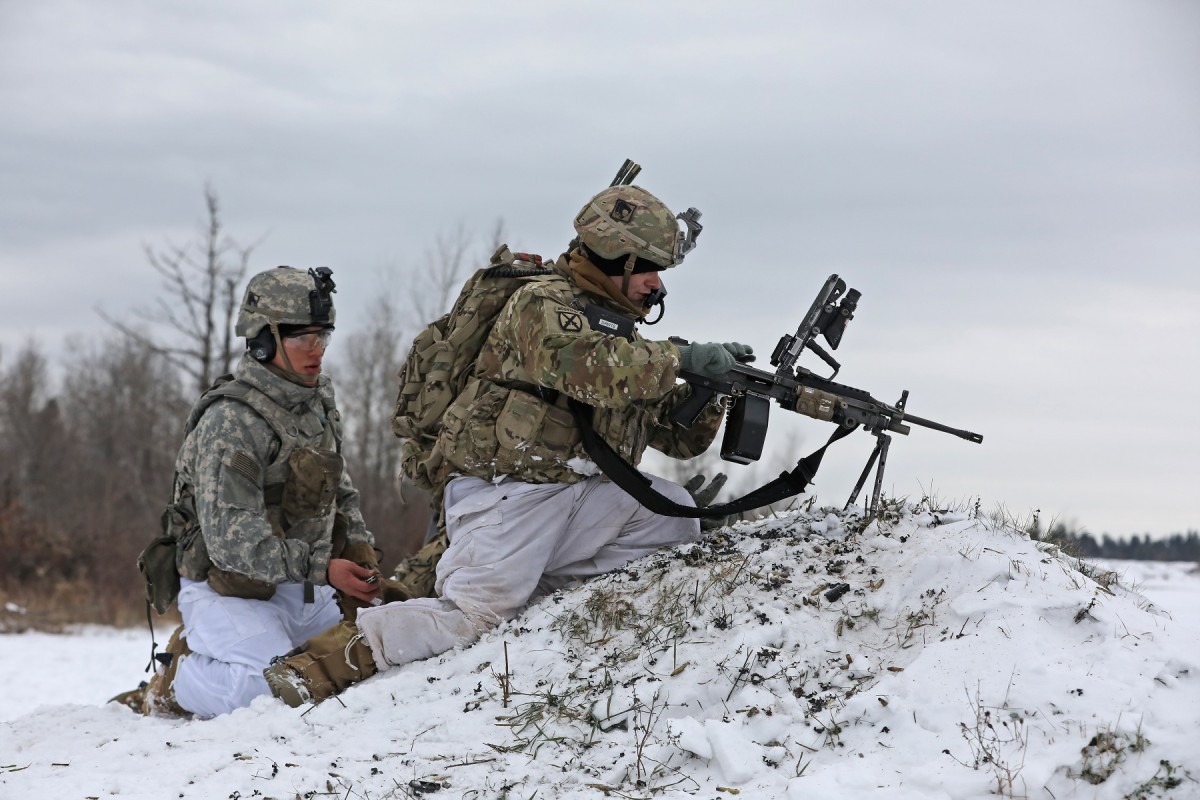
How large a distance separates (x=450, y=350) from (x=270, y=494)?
140 centimetres

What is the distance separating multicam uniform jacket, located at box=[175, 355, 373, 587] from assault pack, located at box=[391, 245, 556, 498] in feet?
2.10

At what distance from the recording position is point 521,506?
576 cm

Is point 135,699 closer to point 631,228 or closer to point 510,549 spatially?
point 510,549

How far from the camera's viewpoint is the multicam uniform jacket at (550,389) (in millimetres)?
5383

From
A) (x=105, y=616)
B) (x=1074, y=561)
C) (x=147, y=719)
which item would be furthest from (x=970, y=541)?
(x=105, y=616)

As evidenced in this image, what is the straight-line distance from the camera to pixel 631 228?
575cm

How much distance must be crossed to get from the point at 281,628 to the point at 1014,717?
4.01 m

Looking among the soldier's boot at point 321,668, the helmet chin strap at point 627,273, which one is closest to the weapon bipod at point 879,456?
the helmet chin strap at point 627,273

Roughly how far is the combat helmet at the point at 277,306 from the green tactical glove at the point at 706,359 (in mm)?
Result: 2100

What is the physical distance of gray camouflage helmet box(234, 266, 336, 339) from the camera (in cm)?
636

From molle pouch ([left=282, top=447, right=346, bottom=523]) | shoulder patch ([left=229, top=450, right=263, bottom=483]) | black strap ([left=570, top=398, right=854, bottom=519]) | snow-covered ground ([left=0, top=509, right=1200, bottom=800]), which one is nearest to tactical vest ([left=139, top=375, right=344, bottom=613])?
molle pouch ([left=282, top=447, right=346, bottom=523])

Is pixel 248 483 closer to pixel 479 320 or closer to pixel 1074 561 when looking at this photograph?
pixel 479 320

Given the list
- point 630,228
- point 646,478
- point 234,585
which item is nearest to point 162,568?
point 234,585

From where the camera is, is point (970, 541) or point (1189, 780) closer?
point (1189, 780)
